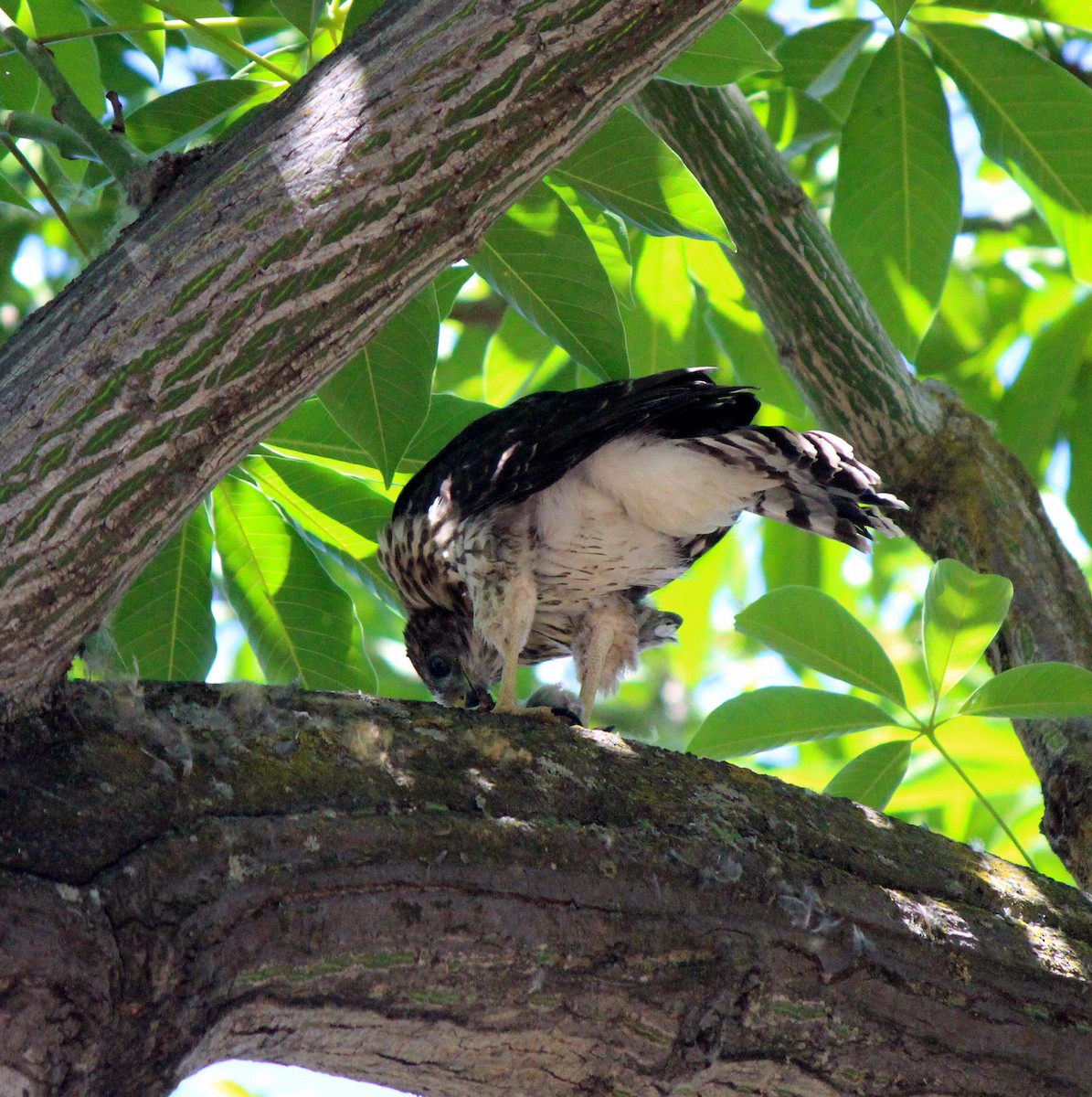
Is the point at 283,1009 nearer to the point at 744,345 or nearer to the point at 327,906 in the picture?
the point at 327,906

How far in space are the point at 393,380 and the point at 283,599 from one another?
61 centimetres

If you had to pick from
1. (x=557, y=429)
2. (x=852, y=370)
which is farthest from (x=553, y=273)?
(x=852, y=370)

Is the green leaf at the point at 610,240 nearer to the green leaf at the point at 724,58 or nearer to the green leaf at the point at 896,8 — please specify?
the green leaf at the point at 724,58

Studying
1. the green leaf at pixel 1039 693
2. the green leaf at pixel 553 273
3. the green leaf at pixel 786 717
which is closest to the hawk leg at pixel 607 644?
the green leaf at pixel 786 717

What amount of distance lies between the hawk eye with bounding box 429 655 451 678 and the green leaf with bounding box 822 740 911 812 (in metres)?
1.67

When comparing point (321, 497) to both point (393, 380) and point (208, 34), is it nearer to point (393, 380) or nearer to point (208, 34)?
point (393, 380)

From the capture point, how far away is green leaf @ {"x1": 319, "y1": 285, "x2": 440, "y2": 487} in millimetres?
2404

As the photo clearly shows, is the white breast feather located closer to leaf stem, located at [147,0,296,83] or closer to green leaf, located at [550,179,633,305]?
green leaf, located at [550,179,633,305]

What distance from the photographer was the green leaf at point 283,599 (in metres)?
2.72

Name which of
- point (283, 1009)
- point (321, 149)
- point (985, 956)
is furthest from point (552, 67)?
point (985, 956)

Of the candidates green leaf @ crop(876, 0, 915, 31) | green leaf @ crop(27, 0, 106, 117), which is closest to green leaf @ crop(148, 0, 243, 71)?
green leaf @ crop(27, 0, 106, 117)

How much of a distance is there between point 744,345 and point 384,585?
3.93 feet

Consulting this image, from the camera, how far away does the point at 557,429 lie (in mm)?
3039

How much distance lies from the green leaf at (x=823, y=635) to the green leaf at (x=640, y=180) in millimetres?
722
